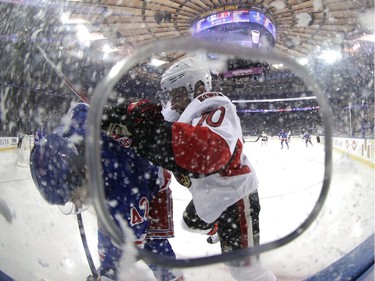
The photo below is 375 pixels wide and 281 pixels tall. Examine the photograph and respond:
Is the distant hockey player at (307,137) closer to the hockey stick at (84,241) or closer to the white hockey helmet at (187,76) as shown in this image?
the white hockey helmet at (187,76)

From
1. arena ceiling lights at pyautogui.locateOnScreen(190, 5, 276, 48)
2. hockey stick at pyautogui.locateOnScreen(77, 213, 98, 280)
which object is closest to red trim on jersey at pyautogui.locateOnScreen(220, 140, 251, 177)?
arena ceiling lights at pyautogui.locateOnScreen(190, 5, 276, 48)

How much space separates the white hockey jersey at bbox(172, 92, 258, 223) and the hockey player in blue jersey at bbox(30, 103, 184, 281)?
3.6 inches

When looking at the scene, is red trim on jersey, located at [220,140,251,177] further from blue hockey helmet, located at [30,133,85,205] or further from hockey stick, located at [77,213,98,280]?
hockey stick, located at [77,213,98,280]

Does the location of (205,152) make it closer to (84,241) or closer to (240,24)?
(240,24)

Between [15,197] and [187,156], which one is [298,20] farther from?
[15,197]

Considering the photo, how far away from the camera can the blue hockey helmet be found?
34 cm

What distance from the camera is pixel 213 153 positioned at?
33 cm

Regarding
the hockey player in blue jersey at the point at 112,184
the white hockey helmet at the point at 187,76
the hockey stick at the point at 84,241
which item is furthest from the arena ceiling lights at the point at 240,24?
the hockey stick at the point at 84,241

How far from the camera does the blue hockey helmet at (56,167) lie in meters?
0.34

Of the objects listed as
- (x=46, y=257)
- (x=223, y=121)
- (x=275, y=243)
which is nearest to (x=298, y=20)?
(x=223, y=121)

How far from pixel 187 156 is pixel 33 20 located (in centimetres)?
37

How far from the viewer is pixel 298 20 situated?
1.45ft

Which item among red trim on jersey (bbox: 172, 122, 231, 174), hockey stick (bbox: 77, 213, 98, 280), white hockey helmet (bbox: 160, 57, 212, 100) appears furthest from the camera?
hockey stick (bbox: 77, 213, 98, 280)

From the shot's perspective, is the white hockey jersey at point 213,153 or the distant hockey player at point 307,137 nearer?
the white hockey jersey at point 213,153
